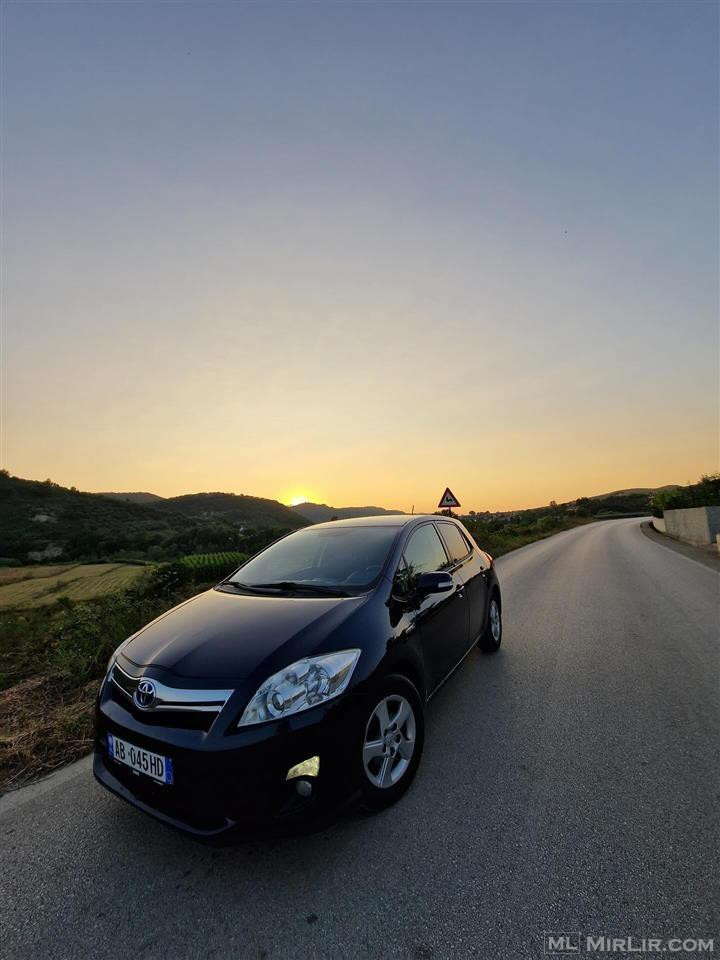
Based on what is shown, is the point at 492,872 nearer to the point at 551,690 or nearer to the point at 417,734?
the point at 417,734

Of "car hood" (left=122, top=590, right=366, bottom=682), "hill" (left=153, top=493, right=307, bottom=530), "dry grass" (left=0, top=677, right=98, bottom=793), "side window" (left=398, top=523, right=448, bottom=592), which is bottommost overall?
"dry grass" (left=0, top=677, right=98, bottom=793)

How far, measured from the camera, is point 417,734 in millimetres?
2807

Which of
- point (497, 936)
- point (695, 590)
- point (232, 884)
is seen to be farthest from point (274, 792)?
point (695, 590)

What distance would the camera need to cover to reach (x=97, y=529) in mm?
29703

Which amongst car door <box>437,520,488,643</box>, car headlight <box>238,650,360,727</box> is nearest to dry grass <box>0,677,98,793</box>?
car headlight <box>238,650,360,727</box>

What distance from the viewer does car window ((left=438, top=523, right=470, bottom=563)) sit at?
→ 4.58 metres

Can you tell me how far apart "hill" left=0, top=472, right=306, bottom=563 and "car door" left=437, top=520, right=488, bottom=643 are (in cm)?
919

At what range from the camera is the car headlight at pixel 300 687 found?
213 centimetres

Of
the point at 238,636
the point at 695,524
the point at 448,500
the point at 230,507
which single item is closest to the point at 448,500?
the point at 448,500

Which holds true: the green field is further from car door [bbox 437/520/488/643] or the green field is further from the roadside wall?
the roadside wall

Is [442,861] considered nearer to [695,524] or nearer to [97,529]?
[695,524]

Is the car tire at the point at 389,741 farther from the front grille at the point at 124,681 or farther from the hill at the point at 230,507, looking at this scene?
the hill at the point at 230,507

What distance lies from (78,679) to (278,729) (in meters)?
3.35

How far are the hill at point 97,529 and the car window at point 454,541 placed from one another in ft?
30.0
